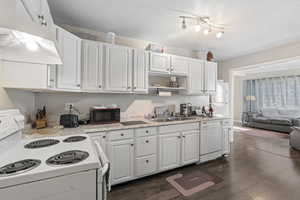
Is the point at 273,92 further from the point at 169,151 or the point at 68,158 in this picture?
the point at 68,158

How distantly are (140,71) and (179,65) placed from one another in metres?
0.96

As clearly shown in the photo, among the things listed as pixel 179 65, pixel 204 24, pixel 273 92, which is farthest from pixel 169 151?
pixel 273 92

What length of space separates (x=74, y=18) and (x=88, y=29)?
35cm

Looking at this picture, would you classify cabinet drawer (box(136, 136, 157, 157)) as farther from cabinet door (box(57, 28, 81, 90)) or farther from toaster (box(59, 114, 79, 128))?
cabinet door (box(57, 28, 81, 90))

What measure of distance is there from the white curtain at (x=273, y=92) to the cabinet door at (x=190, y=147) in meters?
6.13

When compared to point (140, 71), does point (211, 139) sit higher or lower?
lower

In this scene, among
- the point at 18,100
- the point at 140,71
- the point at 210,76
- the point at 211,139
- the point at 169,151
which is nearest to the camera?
the point at 18,100

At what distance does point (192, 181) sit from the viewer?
223cm

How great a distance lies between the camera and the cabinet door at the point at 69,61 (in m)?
1.82

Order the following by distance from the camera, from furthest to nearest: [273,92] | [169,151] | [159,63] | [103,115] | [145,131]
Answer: [273,92] → [159,63] → [169,151] → [103,115] → [145,131]

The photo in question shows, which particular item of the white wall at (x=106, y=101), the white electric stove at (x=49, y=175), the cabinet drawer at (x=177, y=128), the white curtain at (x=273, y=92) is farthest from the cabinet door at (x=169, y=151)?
the white curtain at (x=273, y=92)

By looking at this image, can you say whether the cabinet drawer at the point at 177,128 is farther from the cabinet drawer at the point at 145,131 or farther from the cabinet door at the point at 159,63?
the cabinet door at the point at 159,63

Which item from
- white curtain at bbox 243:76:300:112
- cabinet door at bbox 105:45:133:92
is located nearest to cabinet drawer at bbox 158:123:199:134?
cabinet door at bbox 105:45:133:92

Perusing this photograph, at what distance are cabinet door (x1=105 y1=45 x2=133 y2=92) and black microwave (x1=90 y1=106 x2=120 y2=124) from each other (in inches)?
14.6
